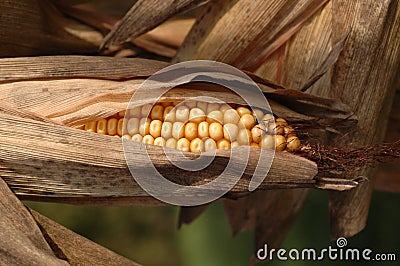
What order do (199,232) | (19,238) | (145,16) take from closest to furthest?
(19,238), (145,16), (199,232)

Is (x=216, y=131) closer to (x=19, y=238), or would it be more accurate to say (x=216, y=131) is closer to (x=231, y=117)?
(x=231, y=117)

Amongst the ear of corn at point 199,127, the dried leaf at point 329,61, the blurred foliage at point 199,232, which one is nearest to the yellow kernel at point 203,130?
the ear of corn at point 199,127

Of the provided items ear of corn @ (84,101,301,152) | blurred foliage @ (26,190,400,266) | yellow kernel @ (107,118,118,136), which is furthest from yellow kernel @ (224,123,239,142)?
blurred foliage @ (26,190,400,266)

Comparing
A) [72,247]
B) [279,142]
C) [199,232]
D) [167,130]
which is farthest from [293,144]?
[199,232]

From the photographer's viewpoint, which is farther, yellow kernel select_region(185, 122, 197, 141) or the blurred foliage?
the blurred foliage

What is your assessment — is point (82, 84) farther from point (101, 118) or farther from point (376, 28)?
point (376, 28)

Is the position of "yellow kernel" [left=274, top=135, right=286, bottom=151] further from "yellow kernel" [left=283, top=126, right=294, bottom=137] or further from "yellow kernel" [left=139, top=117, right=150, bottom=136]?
"yellow kernel" [left=139, top=117, right=150, bottom=136]

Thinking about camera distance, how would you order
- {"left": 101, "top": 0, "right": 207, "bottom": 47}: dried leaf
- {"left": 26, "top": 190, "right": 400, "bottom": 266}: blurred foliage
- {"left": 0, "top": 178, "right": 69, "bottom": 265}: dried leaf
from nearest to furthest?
{"left": 0, "top": 178, "right": 69, "bottom": 265}: dried leaf, {"left": 101, "top": 0, "right": 207, "bottom": 47}: dried leaf, {"left": 26, "top": 190, "right": 400, "bottom": 266}: blurred foliage
